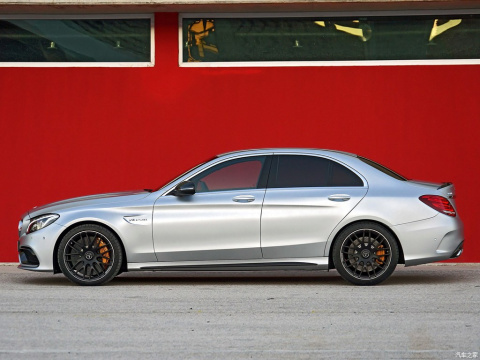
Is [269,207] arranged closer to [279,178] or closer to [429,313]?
[279,178]

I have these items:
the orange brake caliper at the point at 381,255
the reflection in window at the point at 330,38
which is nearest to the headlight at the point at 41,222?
the orange brake caliper at the point at 381,255

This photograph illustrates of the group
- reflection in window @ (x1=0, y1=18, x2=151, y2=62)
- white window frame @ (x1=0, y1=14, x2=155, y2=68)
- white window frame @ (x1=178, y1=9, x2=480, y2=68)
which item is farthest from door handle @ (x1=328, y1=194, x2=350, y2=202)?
reflection in window @ (x1=0, y1=18, x2=151, y2=62)

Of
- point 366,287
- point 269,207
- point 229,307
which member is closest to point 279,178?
point 269,207

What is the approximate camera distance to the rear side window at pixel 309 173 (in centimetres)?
1140

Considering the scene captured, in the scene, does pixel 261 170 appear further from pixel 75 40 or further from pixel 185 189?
pixel 75 40

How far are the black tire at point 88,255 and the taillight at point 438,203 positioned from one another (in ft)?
11.4

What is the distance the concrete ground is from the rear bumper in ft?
1.17

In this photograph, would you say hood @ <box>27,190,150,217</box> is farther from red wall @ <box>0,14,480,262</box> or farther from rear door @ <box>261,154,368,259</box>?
red wall @ <box>0,14,480,262</box>

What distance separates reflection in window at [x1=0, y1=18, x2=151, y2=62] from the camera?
15016mm

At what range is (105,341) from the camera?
7629 millimetres

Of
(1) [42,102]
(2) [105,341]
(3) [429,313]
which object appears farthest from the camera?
(1) [42,102]

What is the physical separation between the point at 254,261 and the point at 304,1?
477 centimetres

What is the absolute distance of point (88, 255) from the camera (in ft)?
36.9

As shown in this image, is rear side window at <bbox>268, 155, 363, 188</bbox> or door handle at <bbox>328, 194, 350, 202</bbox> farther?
rear side window at <bbox>268, 155, 363, 188</bbox>
